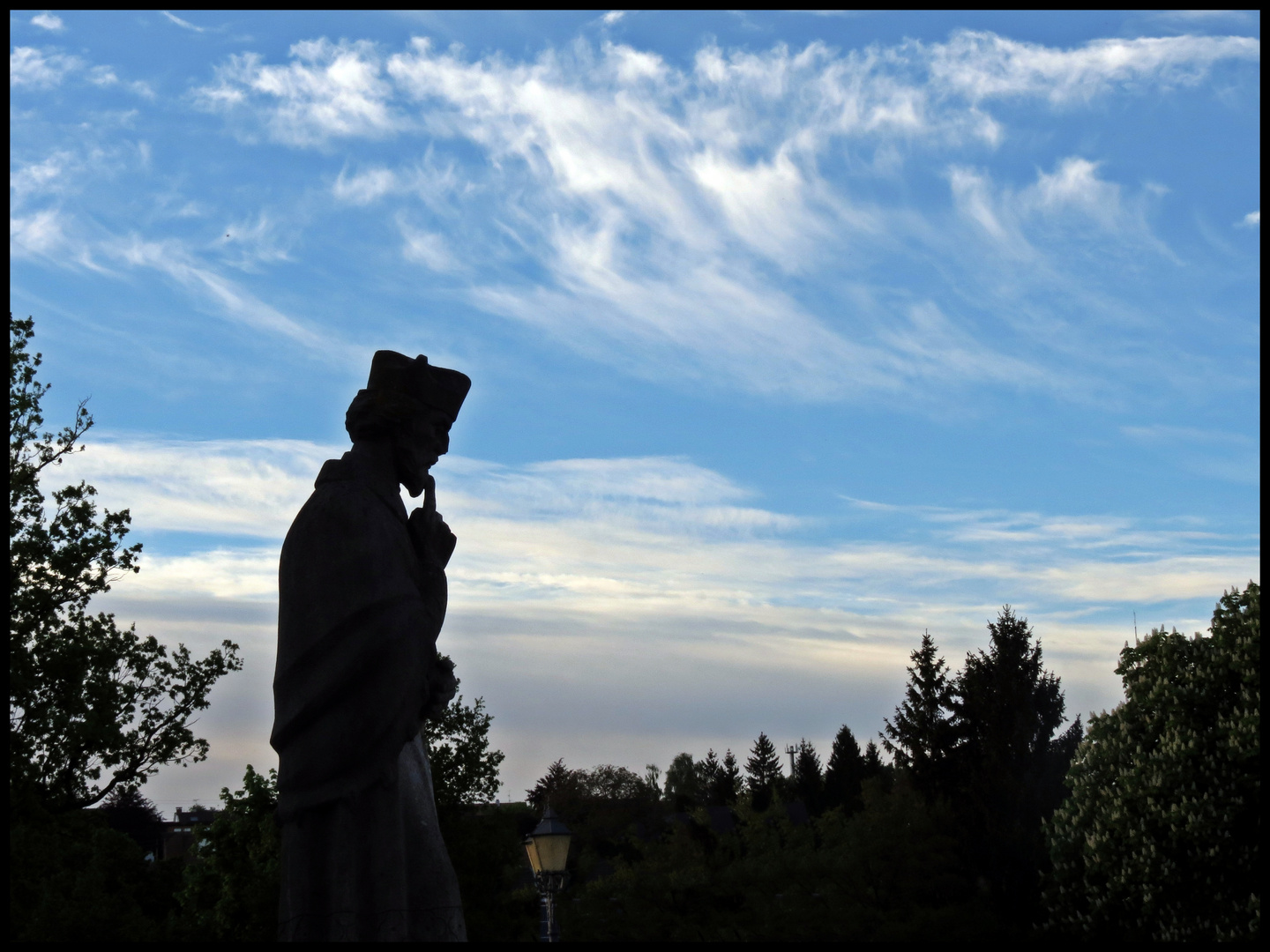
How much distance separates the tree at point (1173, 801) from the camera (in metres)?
23.9

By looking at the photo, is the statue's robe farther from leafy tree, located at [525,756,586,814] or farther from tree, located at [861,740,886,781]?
tree, located at [861,740,886,781]

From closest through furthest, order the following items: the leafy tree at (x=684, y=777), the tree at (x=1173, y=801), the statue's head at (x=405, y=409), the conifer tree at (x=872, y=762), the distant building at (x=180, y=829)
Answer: the statue's head at (x=405, y=409) < the tree at (x=1173, y=801) < the conifer tree at (x=872, y=762) < the distant building at (x=180, y=829) < the leafy tree at (x=684, y=777)

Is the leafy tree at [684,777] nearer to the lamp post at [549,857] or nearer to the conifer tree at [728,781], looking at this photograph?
the conifer tree at [728,781]

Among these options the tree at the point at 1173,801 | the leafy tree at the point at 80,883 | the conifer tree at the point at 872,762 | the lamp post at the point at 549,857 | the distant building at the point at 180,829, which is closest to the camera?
the lamp post at the point at 549,857

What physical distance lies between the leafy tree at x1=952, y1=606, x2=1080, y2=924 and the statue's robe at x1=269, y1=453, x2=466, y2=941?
37364 millimetres

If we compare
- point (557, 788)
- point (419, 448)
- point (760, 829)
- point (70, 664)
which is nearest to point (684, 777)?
point (557, 788)

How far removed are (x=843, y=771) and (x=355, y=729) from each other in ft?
255

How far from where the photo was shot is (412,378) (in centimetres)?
598

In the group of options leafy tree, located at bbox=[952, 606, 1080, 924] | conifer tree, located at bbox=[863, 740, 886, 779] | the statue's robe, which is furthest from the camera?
conifer tree, located at bbox=[863, 740, 886, 779]

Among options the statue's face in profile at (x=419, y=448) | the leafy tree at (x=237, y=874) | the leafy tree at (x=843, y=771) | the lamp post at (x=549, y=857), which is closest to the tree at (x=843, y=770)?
the leafy tree at (x=843, y=771)

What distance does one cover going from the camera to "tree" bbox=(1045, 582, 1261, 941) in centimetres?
2394

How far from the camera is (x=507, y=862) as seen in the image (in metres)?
30.0

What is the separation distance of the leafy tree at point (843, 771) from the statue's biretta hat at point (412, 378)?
73.0 m

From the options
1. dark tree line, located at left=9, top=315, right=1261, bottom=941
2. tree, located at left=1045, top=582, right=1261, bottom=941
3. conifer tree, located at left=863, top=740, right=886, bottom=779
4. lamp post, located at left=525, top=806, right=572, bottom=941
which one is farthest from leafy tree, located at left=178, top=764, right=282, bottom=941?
conifer tree, located at left=863, top=740, right=886, bottom=779
